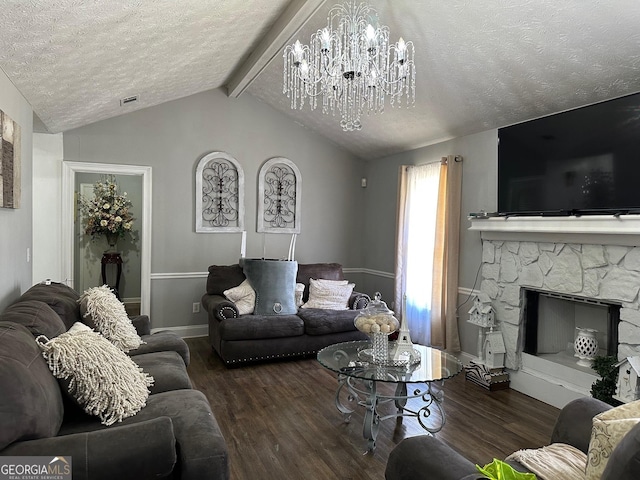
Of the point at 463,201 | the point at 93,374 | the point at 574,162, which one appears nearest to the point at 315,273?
the point at 463,201

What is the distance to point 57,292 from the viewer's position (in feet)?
9.09

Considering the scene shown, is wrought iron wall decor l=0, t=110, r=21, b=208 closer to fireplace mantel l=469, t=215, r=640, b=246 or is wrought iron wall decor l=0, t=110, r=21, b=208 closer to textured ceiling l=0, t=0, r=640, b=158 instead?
textured ceiling l=0, t=0, r=640, b=158

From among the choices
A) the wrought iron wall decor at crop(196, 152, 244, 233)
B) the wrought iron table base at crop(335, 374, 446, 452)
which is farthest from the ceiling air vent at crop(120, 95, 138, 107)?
the wrought iron table base at crop(335, 374, 446, 452)

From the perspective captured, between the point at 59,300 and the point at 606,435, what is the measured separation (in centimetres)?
276

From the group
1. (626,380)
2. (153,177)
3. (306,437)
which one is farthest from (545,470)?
(153,177)

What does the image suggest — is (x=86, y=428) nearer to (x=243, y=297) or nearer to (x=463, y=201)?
(x=243, y=297)

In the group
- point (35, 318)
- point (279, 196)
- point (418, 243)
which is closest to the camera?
point (35, 318)

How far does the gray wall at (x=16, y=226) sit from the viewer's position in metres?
2.53

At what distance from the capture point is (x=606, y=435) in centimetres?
116

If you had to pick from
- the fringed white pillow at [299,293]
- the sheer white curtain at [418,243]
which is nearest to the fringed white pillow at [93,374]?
the fringed white pillow at [299,293]

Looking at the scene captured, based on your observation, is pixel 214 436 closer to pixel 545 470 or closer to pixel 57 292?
pixel 545 470

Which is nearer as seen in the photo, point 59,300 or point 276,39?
point 59,300

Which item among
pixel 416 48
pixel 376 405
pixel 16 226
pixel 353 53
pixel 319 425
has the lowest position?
pixel 319 425

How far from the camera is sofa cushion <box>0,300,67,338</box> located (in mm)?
1914
